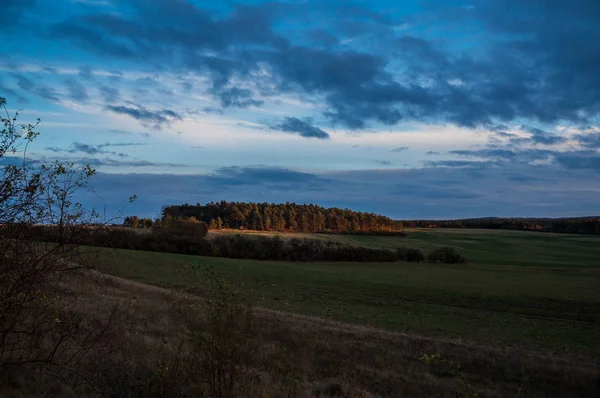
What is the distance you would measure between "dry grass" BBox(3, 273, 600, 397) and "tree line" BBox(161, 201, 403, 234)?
110541 mm

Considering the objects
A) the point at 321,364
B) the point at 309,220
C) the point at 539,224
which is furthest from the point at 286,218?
the point at 321,364

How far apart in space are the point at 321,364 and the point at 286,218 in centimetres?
12935

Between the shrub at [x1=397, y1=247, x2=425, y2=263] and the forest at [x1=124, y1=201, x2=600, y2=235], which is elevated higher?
the forest at [x1=124, y1=201, x2=600, y2=235]

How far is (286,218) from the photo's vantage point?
143 metres

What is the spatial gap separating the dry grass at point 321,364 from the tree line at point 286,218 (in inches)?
4352

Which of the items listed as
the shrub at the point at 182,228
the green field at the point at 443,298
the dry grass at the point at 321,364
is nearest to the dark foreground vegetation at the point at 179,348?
the dry grass at the point at 321,364

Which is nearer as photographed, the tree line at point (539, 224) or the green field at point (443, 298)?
the green field at point (443, 298)

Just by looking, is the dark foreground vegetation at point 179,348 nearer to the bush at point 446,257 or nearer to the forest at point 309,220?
the bush at point 446,257

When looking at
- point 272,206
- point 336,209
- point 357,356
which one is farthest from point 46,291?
point 336,209

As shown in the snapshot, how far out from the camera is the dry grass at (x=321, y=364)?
903 centimetres

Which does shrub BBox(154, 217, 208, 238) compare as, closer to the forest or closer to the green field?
the green field

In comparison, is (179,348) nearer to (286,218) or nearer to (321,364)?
(321,364)

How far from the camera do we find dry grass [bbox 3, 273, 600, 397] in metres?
9.03

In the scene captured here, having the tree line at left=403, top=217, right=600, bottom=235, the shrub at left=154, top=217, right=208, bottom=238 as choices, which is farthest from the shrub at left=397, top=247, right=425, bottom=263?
the tree line at left=403, top=217, right=600, bottom=235
